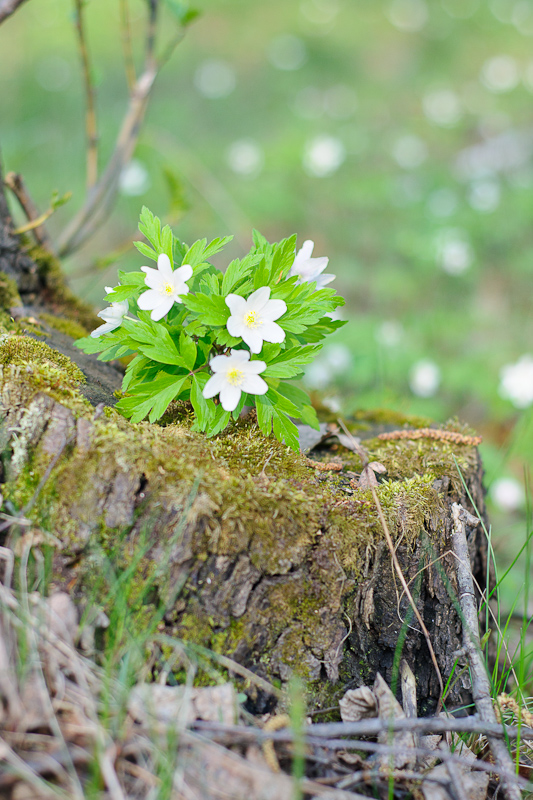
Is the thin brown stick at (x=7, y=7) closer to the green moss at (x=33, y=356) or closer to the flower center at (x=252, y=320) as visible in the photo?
the green moss at (x=33, y=356)

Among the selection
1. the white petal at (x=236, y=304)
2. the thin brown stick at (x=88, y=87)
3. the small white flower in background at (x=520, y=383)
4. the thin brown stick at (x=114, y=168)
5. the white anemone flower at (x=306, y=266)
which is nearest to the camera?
the white petal at (x=236, y=304)

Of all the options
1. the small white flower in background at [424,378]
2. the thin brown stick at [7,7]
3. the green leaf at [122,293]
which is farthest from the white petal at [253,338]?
the small white flower in background at [424,378]

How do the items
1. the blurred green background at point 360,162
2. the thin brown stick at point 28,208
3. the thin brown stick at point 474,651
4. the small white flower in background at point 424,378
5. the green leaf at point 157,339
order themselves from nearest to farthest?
the thin brown stick at point 474,651 → the green leaf at point 157,339 → the thin brown stick at point 28,208 → the small white flower in background at point 424,378 → the blurred green background at point 360,162

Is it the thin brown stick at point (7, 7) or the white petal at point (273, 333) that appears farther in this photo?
the thin brown stick at point (7, 7)

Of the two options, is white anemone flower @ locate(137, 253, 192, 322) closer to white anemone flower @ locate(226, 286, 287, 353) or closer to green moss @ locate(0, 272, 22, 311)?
white anemone flower @ locate(226, 286, 287, 353)

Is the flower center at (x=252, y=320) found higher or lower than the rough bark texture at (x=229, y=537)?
higher

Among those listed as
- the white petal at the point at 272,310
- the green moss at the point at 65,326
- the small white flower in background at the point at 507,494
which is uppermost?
the small white flower in background at the point at 507,494

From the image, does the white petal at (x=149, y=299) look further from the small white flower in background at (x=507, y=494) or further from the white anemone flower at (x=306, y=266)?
the small white flower in background at (x=507, y=494)

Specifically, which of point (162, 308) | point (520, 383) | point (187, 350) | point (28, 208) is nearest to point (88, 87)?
point (28, 208)

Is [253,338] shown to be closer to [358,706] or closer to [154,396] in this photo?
[154,396]
